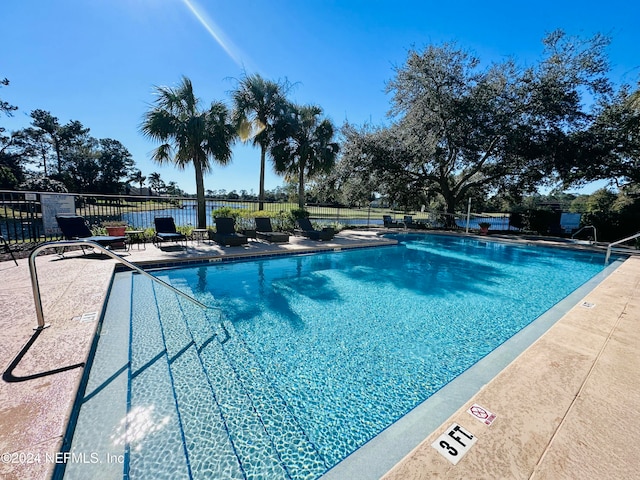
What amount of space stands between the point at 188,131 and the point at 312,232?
5544 millimetres

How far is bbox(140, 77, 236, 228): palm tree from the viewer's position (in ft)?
29.7

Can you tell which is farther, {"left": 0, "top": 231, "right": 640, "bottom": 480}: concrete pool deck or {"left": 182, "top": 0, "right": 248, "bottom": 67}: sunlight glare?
{"left": 182, "top": 0, "right": 248, "bottom": 67}: sunlight glare

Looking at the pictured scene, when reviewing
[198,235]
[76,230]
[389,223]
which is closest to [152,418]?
[76,230]

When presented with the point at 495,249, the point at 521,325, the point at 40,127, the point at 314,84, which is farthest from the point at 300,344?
the point at 40,127

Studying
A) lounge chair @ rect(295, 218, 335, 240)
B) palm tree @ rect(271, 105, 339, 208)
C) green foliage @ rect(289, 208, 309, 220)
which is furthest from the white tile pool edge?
palm tree @ rect(271, 105, 339, 208)

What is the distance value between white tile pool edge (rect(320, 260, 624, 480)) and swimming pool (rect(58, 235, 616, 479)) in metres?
0.20

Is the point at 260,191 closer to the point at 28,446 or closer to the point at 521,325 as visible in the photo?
the point at 521,325

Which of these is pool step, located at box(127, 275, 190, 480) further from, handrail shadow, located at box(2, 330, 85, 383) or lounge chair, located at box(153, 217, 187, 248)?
lounge chair, located at box(153, 217, 187, 248)

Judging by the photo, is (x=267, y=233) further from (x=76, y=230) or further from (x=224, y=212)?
(x=76, y=230)

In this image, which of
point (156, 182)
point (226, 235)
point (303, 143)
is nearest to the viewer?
point (226, 235)

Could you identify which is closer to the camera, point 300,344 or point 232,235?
point 300,344

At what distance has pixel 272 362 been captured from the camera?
10.8 ft

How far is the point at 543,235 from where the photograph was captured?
15.8 meters

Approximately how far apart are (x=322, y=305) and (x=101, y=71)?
43.7 ft
